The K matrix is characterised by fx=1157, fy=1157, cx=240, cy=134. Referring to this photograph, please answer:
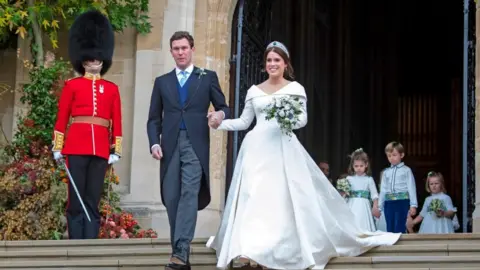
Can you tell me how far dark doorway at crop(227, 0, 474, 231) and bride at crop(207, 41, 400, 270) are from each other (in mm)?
9418

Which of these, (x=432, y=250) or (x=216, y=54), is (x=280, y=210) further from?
(x=216, y=54)

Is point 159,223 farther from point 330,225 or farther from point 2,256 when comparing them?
point 330,225

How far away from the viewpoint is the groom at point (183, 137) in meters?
8.15

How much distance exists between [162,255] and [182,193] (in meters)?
0.80

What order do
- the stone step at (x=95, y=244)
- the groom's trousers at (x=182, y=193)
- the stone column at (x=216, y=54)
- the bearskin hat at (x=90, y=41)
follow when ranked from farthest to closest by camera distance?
the stone column at (x=216, y=54) → the bearskin hat at (x=90, y=41) → the stone step at (x=95, y=244) → the groom's trousers at (x=182, y=193)

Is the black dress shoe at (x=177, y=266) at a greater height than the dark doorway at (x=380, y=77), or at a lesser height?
lesser

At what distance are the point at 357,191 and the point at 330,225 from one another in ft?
10.2

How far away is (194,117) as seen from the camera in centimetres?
853

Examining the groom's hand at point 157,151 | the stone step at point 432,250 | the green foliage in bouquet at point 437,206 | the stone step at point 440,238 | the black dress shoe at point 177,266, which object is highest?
the groom's hand at point 157,151

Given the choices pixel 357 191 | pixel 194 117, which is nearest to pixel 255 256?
pixel 194 117

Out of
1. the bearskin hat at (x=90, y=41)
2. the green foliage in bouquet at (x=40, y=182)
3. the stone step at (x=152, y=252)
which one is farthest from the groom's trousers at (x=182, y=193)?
the green foliage in bouquet at (x=40, y=182)

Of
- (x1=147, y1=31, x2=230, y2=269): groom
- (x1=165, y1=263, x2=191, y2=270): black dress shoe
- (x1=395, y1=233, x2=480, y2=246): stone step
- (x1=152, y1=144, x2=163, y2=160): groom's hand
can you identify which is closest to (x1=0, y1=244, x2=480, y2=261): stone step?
(x1=395, y1=233, x2=480, y2=246): stone step

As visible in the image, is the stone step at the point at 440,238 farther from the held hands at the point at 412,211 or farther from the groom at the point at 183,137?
the held hands at the point at 412,211

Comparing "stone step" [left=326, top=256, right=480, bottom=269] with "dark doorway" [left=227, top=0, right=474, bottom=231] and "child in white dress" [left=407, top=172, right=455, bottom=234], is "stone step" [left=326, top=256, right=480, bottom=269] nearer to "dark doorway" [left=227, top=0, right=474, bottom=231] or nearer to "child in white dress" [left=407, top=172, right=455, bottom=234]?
"child in white dress" [left=407, top=172, right=455, bottom=234]
